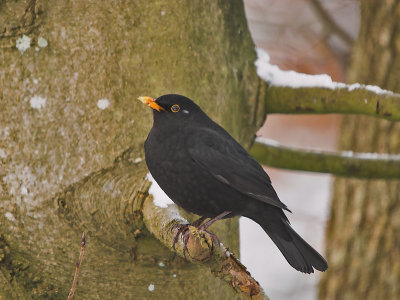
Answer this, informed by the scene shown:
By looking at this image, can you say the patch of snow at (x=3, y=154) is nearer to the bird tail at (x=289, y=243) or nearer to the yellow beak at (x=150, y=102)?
the yellow beak at (x=150, y=102)

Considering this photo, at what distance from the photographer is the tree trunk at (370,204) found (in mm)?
4848

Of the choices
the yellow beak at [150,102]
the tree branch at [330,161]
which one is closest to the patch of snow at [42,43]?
the yellow beak at [150,102]

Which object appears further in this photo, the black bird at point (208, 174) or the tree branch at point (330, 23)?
the tree branch at point (330, 23)

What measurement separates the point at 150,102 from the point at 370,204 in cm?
302

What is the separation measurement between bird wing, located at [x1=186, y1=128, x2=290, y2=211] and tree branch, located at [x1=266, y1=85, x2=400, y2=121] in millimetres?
484

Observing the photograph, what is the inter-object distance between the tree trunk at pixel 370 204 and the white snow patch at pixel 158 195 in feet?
9.90

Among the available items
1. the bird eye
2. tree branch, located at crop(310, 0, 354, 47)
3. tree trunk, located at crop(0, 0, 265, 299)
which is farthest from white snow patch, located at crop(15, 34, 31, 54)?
tree branch, located at crop(310, 0, 354, 47)

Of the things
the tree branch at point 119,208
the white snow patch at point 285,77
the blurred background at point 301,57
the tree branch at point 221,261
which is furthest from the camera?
the blurred background at point 301,57

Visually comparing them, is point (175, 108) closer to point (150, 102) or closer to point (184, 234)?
point (150, 102)

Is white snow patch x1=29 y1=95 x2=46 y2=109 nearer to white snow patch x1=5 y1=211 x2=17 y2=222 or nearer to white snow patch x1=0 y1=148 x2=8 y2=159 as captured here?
white snow patch x1=0 y1=148 x2=8 y2=159

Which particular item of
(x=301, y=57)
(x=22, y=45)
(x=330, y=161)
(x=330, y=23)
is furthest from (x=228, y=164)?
(x=330, y=23)

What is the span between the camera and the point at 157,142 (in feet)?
8.11

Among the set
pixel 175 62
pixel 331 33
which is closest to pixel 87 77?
pixel 175 62

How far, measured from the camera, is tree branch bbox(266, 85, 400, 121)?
8.72 feet
